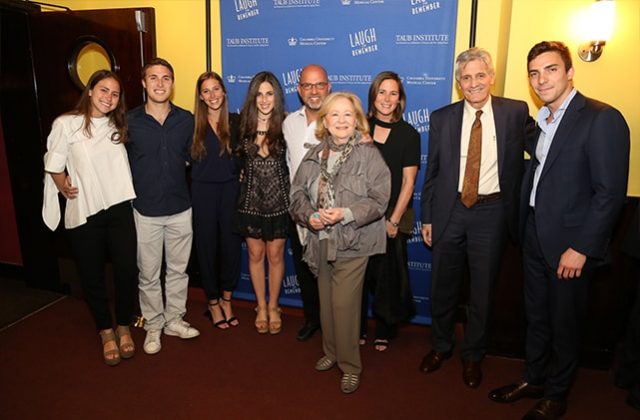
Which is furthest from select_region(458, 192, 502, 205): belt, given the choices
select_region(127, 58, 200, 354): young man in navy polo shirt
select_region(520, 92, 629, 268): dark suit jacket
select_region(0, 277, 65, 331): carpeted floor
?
select_region(0, 277, 65, 331): carpeted floor

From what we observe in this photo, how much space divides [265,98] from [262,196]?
61 centimetres

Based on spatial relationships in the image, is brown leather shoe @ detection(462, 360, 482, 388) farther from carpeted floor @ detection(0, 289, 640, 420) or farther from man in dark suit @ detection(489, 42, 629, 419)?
man in dark suit @ detection(489, 42, 629, 419)

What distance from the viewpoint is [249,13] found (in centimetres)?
360

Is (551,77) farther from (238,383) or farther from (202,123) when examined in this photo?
(238,383)

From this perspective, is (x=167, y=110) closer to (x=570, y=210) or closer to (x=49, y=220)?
(x=49, y=220)

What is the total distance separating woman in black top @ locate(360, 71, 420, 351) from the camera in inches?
109

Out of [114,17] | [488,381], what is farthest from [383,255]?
[114,17]

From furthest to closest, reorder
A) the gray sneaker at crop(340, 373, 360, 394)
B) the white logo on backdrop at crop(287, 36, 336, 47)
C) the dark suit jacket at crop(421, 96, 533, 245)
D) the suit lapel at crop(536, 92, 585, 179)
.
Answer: the white logo on backdrop at crop(287, 36, 336, 47), the gray sneaker at crop(340, 373, 360, 394), the dark suit jacket at crop(421, 96, 533, 245), the suit lapel at crop(536, 92, 585, 179)

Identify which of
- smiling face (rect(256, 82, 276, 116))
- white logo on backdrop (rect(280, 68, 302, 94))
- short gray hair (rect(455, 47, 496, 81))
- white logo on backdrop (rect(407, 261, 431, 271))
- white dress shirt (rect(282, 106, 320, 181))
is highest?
short gray hair (rect(455, 47, 496, 81))

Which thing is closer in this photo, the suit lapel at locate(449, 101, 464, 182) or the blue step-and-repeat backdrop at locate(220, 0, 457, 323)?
the suit lapel at locate(449, 101, 464, 182)

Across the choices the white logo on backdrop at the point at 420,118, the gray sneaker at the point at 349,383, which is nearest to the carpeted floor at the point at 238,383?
the gray sneaker at the point at 349,383

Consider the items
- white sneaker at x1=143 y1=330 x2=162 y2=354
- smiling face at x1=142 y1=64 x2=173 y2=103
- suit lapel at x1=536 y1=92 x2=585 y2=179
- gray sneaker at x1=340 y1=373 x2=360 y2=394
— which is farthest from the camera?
white sneaker at x1=143 y1=330 x2=162 y2=354

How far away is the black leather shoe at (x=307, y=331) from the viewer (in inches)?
130

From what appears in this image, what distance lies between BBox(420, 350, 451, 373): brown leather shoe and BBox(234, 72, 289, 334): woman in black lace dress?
1189 mm
